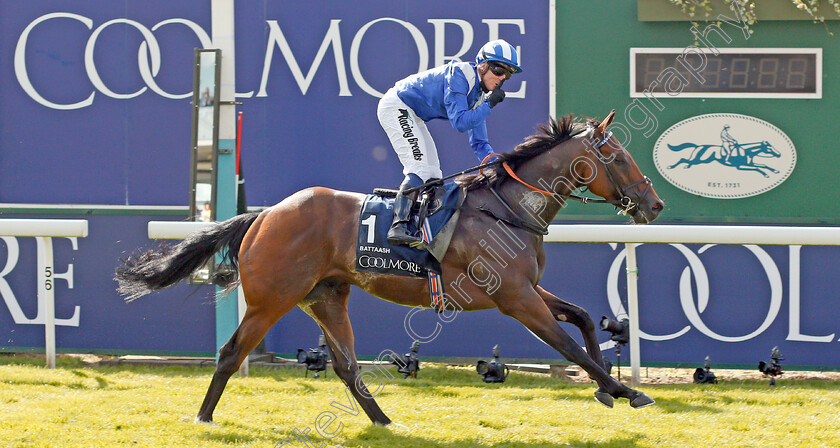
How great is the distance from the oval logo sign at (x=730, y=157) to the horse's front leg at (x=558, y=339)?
2.38 meters

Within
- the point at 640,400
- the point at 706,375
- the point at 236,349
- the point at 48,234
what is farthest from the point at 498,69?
the point at 48,234

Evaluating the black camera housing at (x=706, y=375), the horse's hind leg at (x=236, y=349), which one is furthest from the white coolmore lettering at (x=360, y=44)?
the black camera housing at (x=706, y=375)

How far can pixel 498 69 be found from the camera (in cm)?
487

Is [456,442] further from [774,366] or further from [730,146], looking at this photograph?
[730,146]

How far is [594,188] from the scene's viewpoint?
4.96m

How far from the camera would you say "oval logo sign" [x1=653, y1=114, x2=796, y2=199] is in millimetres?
6637

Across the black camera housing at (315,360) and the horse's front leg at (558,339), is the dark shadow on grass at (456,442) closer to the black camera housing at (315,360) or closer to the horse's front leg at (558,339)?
the horse's front leg at (558,339)

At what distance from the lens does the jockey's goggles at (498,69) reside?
4.85 m

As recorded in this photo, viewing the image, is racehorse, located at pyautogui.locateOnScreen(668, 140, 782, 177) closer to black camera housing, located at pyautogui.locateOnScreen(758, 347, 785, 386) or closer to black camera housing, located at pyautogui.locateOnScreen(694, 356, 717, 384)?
black camera housing, located at pyautogui.locateOnScreen(758, 347, 785, 386)

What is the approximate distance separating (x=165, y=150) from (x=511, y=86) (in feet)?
8.51

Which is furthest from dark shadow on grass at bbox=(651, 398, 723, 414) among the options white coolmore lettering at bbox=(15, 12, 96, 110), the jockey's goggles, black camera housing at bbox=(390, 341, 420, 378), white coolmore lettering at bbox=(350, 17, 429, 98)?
white coolmore lettering at bbox=(15, 12, 96, 110)

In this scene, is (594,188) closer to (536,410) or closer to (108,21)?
(536,410)

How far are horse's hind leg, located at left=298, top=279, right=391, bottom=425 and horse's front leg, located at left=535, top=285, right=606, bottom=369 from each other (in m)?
1.08

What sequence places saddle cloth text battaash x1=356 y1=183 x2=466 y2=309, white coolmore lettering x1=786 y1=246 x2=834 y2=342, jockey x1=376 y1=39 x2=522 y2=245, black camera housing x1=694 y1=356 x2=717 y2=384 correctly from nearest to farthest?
jockey x1=376 y1=39 x2=522 y2=245, saddle cloth text battaash x1=356 y1=183 x2=466 y2=309, black camera housing x1=694 y1=356 x2=717 y2=384, white coolmore lettering x1=786 y1=246 x2=834 y2=342
